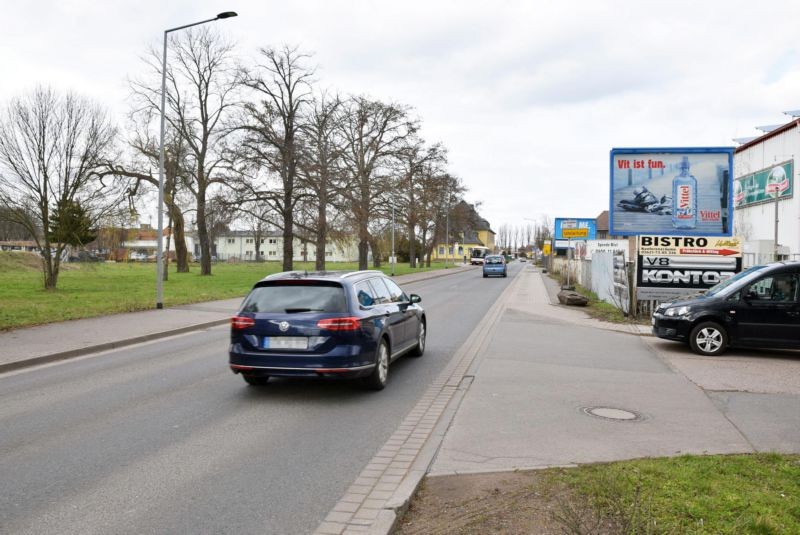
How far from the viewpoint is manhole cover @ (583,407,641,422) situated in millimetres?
6465

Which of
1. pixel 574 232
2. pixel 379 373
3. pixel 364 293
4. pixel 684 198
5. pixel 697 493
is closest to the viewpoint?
pixel 697 493

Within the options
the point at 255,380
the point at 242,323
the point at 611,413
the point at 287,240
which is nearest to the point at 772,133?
the point at 287,240

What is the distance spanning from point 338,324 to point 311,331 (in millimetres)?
321

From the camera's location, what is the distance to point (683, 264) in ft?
54.7

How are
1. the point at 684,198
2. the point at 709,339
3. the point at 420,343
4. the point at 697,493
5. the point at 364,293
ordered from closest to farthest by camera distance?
the point at 697,493
the point at 364,293
the point at 420,343
the point at 709,339
the point at 684,198

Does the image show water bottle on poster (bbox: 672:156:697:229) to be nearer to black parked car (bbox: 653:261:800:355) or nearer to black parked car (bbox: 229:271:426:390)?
black parked car (bbox: 653:261:800:355)

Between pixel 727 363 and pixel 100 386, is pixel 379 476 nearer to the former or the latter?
pixel 100 386

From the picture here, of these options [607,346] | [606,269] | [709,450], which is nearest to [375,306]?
[709,450]

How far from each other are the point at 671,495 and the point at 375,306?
4.75 m

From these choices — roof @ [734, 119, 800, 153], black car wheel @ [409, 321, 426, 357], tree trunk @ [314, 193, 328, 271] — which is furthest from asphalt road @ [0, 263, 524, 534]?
roof @ [734, 119, 800, 153]

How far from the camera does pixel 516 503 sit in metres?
4.00

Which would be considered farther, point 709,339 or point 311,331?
point 709,339

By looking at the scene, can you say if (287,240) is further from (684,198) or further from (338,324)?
(338,324)

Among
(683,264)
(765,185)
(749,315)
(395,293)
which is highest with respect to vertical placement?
(765,185)
